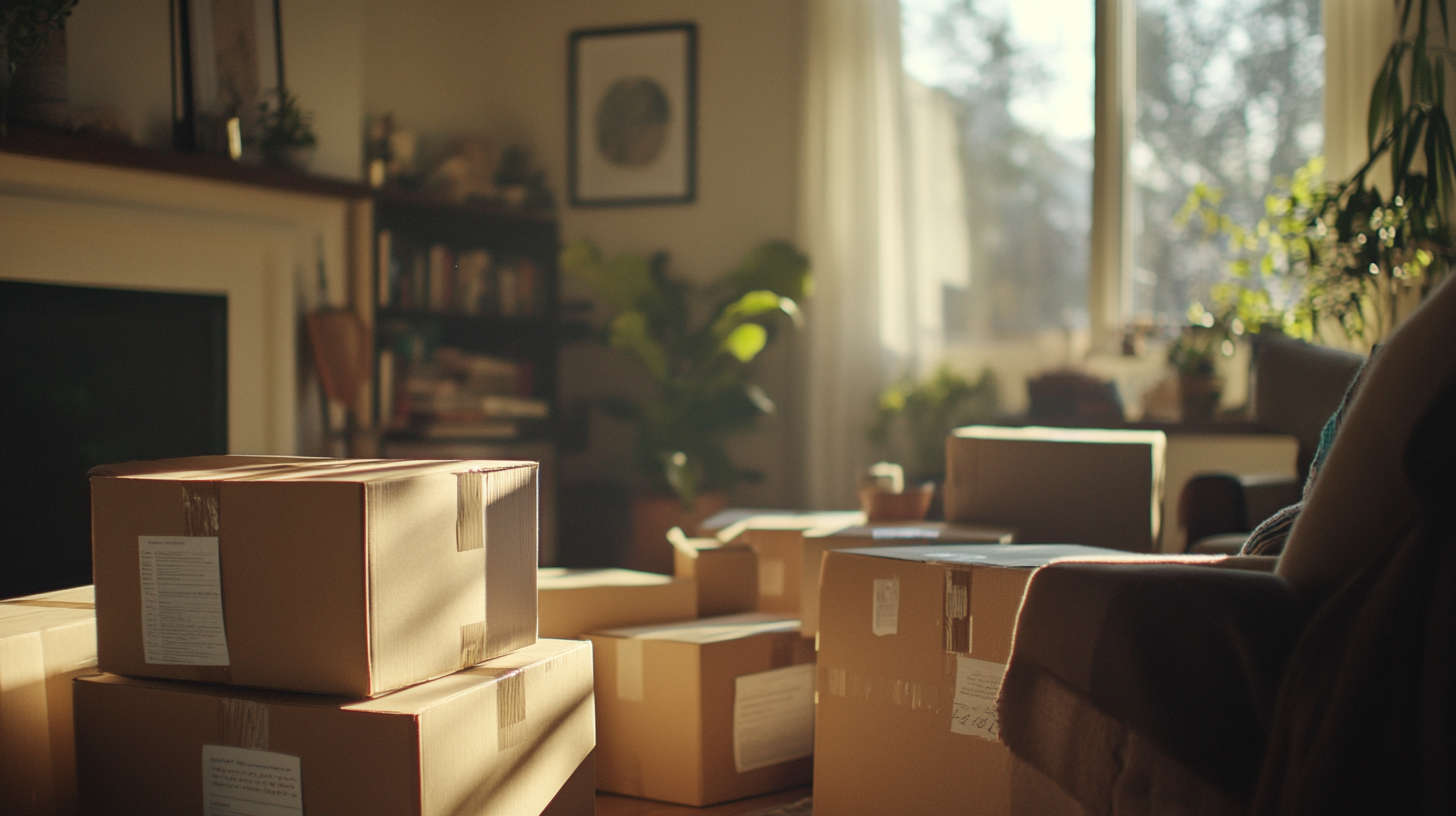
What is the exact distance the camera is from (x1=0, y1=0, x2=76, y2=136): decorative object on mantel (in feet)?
7.79

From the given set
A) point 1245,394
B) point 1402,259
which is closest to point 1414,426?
point 1402,259

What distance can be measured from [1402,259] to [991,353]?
1.30 meters

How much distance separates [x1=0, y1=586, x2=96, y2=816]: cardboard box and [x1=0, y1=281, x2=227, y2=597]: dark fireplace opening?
4.21ft

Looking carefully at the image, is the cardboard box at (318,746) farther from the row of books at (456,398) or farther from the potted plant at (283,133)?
the row of books at (456,398)

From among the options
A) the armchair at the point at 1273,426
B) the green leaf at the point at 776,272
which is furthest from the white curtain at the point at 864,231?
the armchair at the point at 1273,426

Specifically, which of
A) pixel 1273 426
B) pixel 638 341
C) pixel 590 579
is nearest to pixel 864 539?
pixel 590 579

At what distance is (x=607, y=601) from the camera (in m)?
1.95

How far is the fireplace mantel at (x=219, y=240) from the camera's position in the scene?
8.27ft

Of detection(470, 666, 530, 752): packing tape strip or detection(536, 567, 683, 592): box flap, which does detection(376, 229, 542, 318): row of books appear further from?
detection(470, 666, 530, 752): packing tape strip

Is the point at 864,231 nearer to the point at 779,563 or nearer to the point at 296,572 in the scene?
the point at 779,563

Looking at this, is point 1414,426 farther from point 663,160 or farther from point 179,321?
point 663,160

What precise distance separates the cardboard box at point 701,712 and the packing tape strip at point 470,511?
56cm

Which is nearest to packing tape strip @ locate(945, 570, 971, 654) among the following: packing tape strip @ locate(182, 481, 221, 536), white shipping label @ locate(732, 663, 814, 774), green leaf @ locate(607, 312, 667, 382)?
white shipping label @ locate(732, 663, 814, 774)

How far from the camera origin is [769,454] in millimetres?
4102
